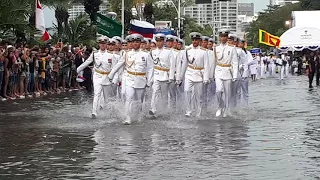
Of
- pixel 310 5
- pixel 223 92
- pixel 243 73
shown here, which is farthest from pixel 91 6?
pixel 310 5

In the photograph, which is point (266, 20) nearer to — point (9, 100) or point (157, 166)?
point (9, 100)

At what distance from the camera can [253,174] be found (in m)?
9.86

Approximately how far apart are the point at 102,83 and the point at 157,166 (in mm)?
7645

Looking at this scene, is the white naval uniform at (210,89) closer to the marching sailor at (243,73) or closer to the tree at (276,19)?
the marching sailor at (243,73)

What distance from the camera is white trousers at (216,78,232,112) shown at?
720 inches

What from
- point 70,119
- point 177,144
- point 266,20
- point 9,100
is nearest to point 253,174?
point 177,144

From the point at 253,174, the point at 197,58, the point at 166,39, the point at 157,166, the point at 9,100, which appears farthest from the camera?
the point at 9,100

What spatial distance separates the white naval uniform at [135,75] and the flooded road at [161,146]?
0.54m

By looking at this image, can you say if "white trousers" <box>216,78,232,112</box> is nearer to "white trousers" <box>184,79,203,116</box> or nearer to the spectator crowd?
"white trousers" <box>184,79,203,116</box>

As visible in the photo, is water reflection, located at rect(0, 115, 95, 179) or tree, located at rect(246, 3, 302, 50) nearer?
water reflection, located at rect(0, 115, 95, 179)

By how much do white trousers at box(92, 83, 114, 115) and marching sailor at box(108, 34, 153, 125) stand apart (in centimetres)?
90

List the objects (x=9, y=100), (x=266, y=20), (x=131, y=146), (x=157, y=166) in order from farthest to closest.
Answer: (x=266, y=20) → (x=9, y=100) → (x=131, y=146) → (x=157, y=166)

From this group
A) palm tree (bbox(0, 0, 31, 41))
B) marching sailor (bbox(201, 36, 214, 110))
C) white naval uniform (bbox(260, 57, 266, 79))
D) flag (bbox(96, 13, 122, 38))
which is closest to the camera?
marching sailor (bbox(201, 36, 214, 110))

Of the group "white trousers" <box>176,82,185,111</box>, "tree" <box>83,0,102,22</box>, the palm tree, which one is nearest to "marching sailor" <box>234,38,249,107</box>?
"white trousers" <box>176,82,185,111</box>
